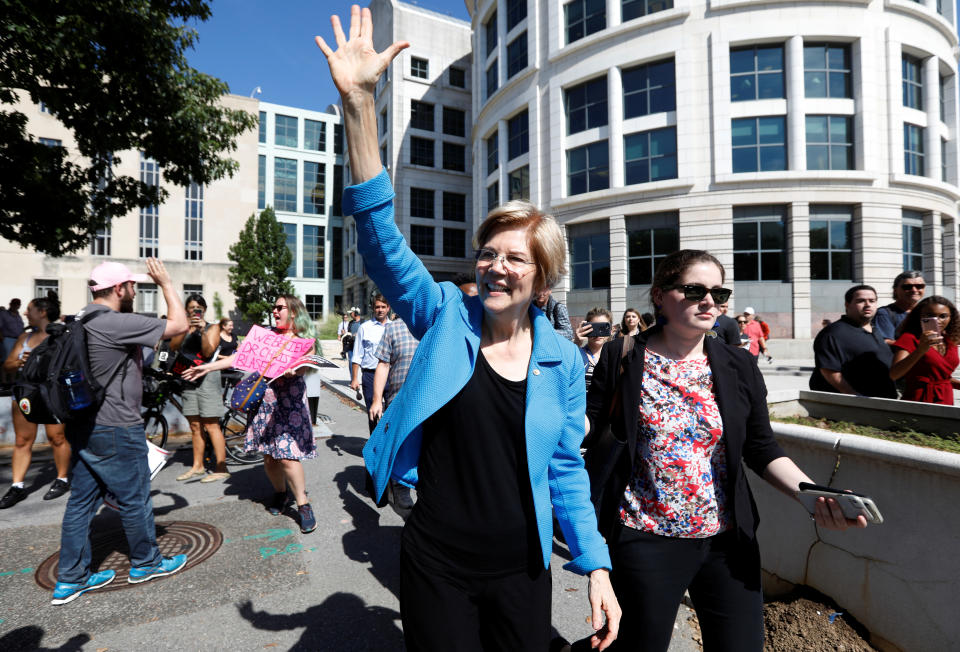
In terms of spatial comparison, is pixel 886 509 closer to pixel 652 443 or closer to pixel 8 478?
pixel 652 443

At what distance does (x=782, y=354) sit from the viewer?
21422 millimetres

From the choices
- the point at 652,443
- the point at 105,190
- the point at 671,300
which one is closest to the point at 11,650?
the point at 652,443

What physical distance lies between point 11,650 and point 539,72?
3062 cm

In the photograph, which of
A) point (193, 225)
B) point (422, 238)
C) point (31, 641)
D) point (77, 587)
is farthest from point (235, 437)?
point (193, 225)

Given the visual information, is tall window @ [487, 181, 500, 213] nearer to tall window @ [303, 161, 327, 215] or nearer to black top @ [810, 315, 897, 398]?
black top @ [810, 315, 897, 398]

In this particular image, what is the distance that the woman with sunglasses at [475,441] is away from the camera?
1.54 metres

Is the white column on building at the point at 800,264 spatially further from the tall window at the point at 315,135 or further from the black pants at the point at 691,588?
the tall window at the point at 315,135

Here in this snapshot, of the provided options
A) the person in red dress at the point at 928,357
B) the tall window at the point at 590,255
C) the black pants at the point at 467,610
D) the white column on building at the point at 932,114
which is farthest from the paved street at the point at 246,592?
the white column on building at the point at 932,114

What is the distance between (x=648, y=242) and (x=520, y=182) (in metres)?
9.61

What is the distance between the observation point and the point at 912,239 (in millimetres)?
23016

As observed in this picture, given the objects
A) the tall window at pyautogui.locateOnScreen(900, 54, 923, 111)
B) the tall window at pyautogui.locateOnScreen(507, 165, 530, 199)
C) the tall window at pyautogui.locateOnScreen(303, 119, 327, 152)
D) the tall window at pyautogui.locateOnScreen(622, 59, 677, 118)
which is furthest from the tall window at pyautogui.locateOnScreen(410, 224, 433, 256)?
the tall window at pyautogui.locateOnScreen(900, 54, 923, 111)

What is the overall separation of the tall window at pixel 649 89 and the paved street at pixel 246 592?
2474cm

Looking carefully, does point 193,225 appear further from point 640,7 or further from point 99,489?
point 99,489

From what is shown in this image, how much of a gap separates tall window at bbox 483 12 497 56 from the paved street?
34848mm
